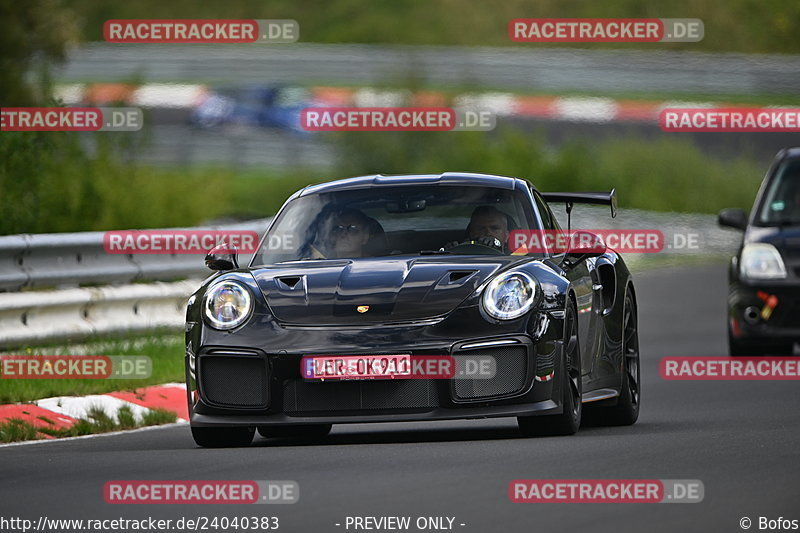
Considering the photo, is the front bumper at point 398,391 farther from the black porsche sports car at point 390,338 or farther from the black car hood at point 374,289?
the black car hood at point 374,289

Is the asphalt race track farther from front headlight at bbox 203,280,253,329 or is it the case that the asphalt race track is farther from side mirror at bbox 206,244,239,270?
side mirror at bbox 206,244,239,270

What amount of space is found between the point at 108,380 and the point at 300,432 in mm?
2475

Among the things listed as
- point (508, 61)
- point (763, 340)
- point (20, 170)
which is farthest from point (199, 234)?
point (508, 61)

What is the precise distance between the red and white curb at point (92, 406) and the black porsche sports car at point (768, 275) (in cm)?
469

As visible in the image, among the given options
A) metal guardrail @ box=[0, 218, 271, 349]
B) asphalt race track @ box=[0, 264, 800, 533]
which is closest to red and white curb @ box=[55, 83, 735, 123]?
metal guardrail @ box=[0, 218, 271, 349]

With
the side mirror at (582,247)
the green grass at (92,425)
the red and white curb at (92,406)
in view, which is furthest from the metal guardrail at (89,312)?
the side mirror at (582,247)

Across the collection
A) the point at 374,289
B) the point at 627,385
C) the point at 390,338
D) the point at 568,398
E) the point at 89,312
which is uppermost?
the point at 89,312

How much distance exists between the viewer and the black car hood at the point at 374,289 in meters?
9.28

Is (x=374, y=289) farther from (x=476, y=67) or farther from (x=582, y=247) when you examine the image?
(x=476, y=67)

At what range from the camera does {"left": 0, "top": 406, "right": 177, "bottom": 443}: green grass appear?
10.7 m

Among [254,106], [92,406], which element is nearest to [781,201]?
[92,406]

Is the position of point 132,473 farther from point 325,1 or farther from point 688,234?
point 325,1

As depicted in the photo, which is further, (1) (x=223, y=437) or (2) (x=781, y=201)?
(2) (x=781, y=201)

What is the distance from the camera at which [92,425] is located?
36.5 feet
